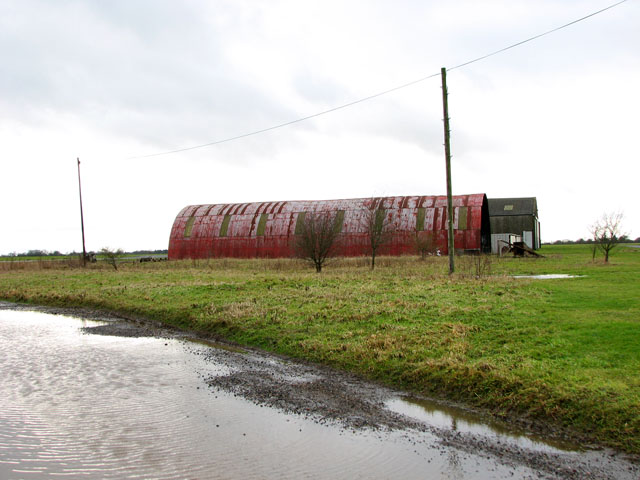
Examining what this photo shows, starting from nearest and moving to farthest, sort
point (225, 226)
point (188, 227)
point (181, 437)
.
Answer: point (181, 437), point (225, 226), point (188, 227)

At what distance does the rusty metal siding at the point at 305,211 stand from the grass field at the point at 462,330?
20.5 metres

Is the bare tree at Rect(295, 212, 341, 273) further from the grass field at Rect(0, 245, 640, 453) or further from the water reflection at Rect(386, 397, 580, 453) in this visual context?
the water reflection at Rect(386, 397, 580, 453)

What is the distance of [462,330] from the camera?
1112 cm

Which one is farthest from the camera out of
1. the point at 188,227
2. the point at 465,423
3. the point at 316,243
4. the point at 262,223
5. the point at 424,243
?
the point at 188,227

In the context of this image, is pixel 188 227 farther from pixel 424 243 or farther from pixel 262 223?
pixel 424 243

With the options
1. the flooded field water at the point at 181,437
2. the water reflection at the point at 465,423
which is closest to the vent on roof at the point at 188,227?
the flooded field water at the point at 181,437

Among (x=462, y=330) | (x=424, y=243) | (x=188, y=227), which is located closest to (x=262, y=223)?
(x=188, y=227)

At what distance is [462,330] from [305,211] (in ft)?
119

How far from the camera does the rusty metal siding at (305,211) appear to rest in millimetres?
41375

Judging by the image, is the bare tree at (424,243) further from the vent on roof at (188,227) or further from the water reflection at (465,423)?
the water reflection at (465,423)

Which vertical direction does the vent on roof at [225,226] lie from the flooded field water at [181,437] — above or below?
above

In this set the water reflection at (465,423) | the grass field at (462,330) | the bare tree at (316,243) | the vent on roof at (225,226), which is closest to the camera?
the water reflection at (465,423)

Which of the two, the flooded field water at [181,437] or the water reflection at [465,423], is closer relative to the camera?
the flooded field water at [181,437]

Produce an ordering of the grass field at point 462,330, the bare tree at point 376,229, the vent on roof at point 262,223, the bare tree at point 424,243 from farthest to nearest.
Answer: the vent on roof at point 262,223
the bare tree at point 424,243
the bare tree at point 376,229
the grass field at point 462,330
